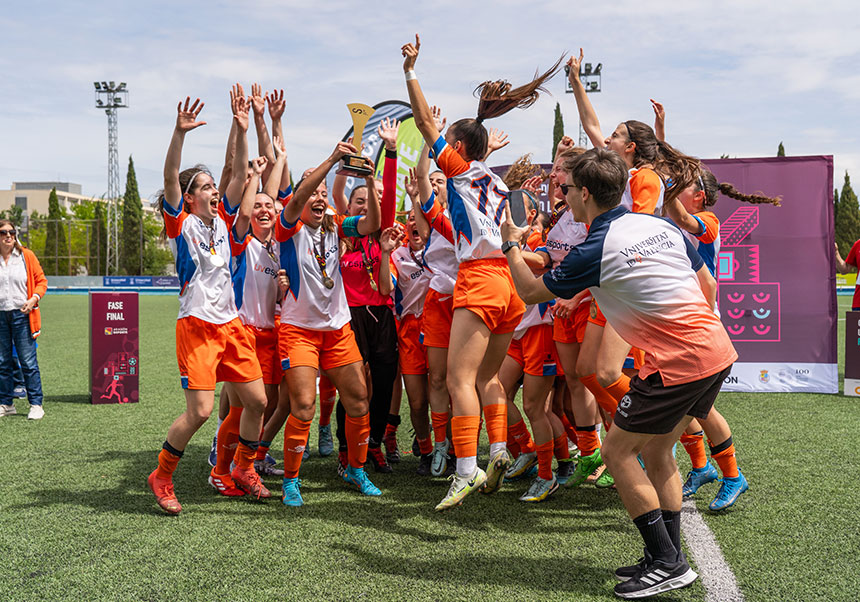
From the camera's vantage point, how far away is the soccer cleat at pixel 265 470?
18.3 feet

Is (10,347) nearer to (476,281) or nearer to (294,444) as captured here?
(294,444)

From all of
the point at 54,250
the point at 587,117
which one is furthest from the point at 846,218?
the point at 54,250

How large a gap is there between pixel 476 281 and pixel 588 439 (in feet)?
5.28

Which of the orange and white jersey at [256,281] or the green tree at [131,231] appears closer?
the orange and white jersey at [256,281]

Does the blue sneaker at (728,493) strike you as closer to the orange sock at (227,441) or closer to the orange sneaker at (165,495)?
the orange sock at (227,441)

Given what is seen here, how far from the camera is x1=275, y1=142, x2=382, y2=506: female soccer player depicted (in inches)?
184

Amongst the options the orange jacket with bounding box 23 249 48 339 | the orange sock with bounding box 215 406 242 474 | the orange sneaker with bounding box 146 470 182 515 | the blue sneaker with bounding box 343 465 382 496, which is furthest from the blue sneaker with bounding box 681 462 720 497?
the orange jacket with bounding box 23 249 48 339

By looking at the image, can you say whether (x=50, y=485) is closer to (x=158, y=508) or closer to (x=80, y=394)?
(x=158, y=508)

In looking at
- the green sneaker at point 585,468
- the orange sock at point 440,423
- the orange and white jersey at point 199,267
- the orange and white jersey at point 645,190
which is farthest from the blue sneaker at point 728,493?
the orange and white jersey at point 199,267

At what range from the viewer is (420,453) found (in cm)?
593

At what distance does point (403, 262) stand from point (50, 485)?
3.27m

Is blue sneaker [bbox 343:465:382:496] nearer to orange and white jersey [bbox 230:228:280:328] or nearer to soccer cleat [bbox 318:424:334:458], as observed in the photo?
soccer cleat [bbox 318:424:334:458]

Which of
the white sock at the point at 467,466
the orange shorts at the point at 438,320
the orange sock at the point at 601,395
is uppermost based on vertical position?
the orange shorts at the point at 438,320

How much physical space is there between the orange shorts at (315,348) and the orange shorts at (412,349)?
101 cm
